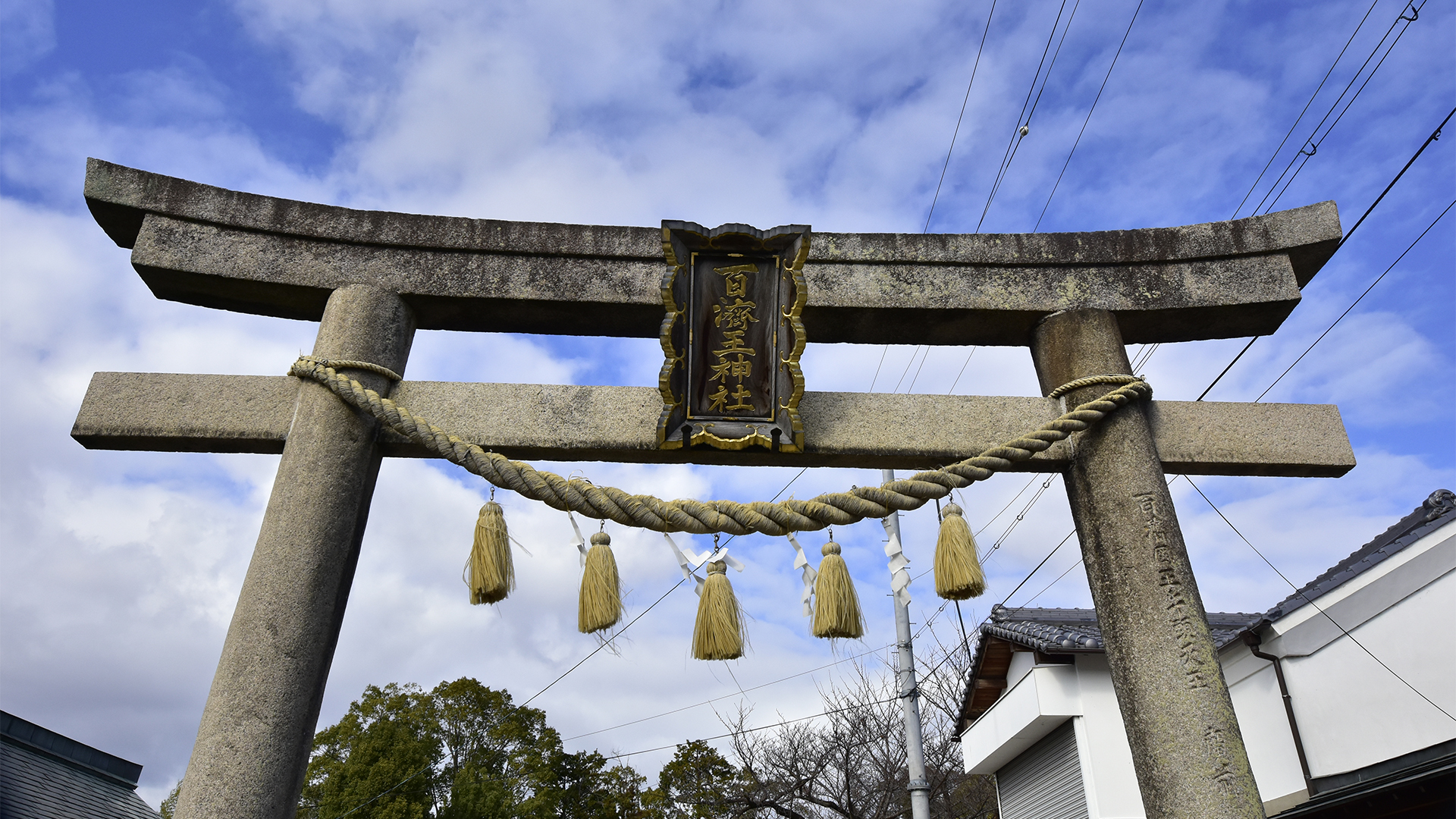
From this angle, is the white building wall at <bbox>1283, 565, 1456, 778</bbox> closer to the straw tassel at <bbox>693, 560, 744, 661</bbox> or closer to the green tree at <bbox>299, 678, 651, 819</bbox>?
the straw tassel at <bbox>693, 560, 744, 661</bbox>

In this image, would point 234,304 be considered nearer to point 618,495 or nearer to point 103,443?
point 103,443

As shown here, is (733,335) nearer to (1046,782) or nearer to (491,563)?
(491,563)

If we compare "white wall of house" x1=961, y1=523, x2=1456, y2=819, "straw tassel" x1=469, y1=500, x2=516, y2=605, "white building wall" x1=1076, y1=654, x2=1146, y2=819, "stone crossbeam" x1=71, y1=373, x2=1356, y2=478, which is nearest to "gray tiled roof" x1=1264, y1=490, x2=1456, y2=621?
"white wall of house" x1=961, y1=523, x2=1456, y2=819

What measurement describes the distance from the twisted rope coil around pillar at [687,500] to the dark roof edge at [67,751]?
856cm

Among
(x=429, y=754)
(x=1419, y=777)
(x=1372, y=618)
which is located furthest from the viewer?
(x=429, y=754)

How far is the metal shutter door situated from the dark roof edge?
12.0 metres

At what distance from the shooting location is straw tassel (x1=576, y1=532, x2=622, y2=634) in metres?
3.61

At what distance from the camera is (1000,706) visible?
37.8 ft

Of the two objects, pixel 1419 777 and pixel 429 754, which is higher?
pixel 429 754

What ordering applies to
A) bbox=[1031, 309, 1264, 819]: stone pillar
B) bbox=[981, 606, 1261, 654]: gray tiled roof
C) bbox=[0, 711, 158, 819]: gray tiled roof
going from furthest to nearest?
bbox=[981, 606, 1261, 654]: gray tiled roof → bbox=[0, 711, 158, 819]: gray tiled roof → bbox=[1031, 309, 1264, 819]: stone pillar

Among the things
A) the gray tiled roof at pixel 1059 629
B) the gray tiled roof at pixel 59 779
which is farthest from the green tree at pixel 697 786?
the gray tiled roof at pixel 59 779

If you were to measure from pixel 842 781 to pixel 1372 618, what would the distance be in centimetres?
1300

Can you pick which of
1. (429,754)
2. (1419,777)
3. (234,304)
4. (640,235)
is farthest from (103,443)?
(429,754)

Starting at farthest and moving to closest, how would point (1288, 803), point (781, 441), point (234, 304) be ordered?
point (1288, 803)
point (234, 304)
point (781, 441)
